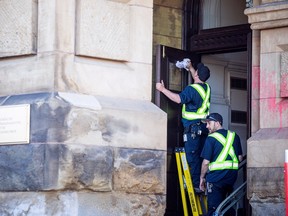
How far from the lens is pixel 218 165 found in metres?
12.5

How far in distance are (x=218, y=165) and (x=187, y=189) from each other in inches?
30.8

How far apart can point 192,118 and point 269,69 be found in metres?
1.64

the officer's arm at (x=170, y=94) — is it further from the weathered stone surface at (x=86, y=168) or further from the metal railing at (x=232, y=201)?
the weathered stone surface at (x=86, y=168)

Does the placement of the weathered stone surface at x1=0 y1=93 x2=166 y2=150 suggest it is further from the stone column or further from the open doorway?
the open doorway

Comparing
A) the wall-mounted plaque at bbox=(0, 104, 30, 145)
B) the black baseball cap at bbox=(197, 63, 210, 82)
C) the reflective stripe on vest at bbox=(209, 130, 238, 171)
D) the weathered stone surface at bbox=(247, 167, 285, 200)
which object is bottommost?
the weathered stone surface at bbox=(247, 167, 285, 200)

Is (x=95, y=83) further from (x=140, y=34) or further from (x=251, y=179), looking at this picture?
(x=251, y=179)

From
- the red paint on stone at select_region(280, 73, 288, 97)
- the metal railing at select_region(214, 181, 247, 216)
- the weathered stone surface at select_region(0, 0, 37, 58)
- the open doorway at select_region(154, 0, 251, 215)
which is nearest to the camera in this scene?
the weathered stone surface at select_region(0, 0, 37, 58)

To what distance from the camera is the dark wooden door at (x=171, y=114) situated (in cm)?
1320

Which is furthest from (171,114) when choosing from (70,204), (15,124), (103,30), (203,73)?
(70,204)

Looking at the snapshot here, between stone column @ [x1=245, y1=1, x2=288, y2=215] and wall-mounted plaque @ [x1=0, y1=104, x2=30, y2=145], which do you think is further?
stone column @ [x1=245, y1=1, x2=288, y2=215]

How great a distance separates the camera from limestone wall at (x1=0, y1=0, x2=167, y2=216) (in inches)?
390

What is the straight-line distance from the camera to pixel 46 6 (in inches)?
404

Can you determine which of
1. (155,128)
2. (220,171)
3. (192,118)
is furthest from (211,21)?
(155,128)

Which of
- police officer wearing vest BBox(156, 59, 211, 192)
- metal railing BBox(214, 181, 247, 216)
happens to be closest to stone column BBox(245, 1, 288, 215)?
metal railing BBox(214, 181, 247, 216)
